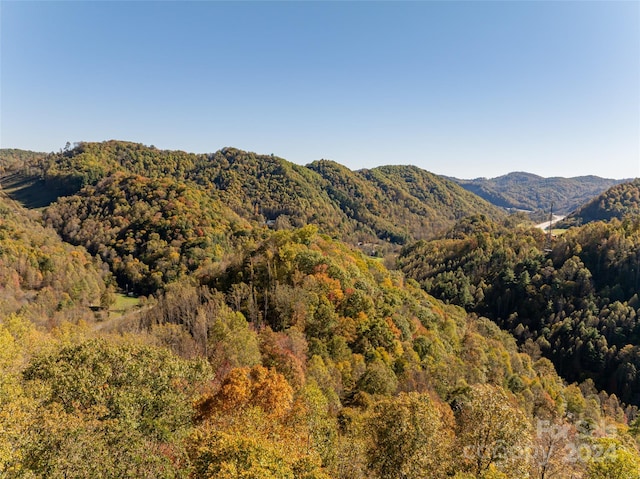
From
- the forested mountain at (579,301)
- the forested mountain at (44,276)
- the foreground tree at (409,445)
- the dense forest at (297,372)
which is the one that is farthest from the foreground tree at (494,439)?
the forested mountain at (579,301)

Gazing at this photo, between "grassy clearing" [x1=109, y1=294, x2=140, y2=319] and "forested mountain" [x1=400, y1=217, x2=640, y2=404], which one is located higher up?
"forested mountain" [x1=400, y1=217, x2=640, y2=404]

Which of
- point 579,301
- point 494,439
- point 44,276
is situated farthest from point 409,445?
point 579,301

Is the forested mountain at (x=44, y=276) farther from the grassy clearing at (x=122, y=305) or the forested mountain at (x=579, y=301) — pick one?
the forested mountain at (x=579, y=301)

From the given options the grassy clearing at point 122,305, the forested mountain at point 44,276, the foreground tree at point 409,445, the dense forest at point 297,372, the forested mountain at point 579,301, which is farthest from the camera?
the grassy clearing at point 122,305

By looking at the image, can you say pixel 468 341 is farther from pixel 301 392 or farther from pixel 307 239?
pixel 301 392


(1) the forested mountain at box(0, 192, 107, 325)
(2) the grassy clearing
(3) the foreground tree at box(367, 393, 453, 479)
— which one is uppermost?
(3) the foreground tree at box(367, 393, 453, 479)

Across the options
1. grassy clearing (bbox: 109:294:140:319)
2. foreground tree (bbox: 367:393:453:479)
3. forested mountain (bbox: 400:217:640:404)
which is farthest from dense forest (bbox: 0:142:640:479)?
grassy clearing (bbox: 109:294:140:319)

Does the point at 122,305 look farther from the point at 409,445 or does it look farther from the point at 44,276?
the point at 409,445

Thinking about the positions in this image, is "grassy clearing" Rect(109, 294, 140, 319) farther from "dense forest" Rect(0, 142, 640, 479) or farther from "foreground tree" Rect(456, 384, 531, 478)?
"foreground tree" Rect(456, 384, 531, 478)

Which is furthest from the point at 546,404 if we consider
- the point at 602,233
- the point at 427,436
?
the point at 602,233
